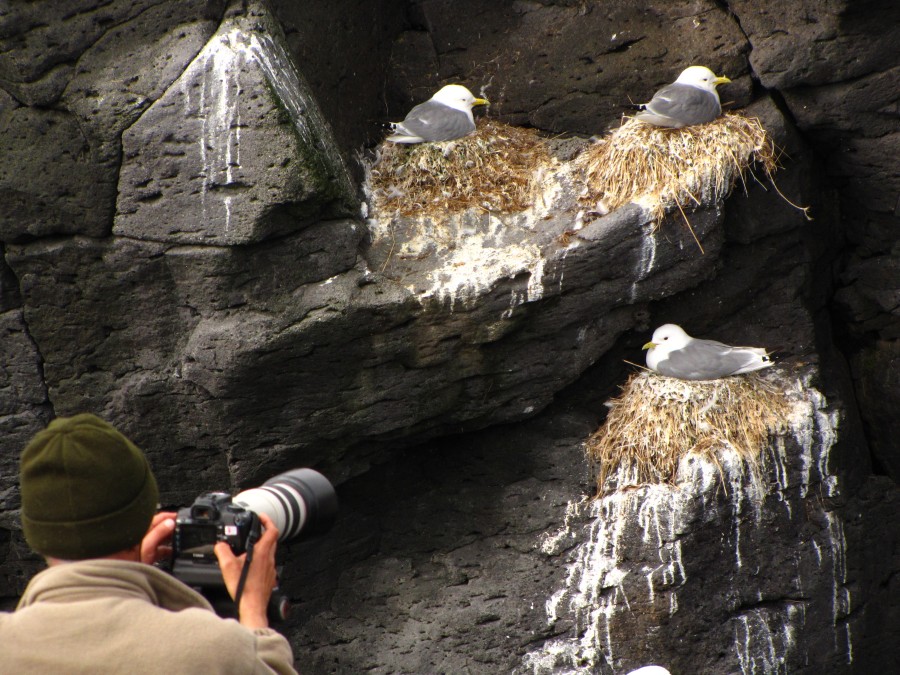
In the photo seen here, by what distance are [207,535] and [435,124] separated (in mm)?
2755

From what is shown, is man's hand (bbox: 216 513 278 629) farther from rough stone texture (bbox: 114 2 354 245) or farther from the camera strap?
rough stone texture (bbox: 114 2 354 245)

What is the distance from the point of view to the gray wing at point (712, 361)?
14.3 ft

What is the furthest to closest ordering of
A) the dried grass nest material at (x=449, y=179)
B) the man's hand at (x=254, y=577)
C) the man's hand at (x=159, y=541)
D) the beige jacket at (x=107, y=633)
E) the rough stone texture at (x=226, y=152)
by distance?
the dried grass nest material at (x=449, y=179) < the rough stone texture at (x=226, y=152) < the man's hand at (x=159, y=541) < the man's hand at (x=254, y=577) < the beige jacket at (x=107, y=633)

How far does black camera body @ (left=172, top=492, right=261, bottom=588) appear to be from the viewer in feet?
6.74

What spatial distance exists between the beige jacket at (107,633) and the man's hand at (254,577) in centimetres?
21

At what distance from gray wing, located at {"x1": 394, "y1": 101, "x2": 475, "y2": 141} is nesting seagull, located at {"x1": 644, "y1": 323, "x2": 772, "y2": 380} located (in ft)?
4.32

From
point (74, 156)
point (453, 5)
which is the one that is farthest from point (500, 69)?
point (74, 156)

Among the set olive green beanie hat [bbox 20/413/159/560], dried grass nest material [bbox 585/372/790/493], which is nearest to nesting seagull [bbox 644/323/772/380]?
dried grass nest material [bbox 585/372/790/493]

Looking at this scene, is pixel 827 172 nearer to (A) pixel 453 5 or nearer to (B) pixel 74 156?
(A) pixel 453 5

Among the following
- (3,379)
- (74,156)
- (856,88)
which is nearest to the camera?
(74,156)

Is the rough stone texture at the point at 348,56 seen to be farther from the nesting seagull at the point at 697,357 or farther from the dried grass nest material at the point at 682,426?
the dried grass nest material at the point at 682,426

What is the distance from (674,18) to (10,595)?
14.2 ft

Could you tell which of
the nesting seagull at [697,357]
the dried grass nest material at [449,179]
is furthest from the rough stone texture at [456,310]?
the nesting seagull at [697,357]

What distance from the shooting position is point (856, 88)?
4453 mm
